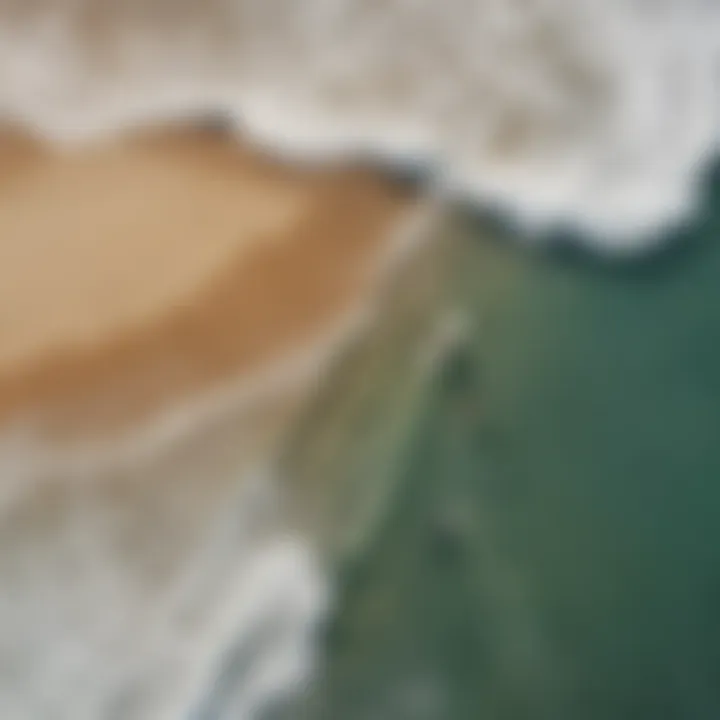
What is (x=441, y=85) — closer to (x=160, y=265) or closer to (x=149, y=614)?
(x=160, y=265)

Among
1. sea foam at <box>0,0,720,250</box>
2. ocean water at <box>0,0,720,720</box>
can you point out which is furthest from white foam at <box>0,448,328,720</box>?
sea foam at <box>0,0,720,250</box>

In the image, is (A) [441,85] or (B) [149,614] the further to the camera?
(A) [441,85]

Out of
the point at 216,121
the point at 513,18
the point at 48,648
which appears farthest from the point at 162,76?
the point at 48,648

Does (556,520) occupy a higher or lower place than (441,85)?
lower

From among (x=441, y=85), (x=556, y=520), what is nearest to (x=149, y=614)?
(x=556, y=520)

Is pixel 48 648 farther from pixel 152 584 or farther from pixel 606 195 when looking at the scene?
pixel 606 195
